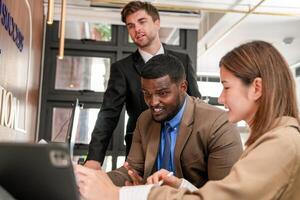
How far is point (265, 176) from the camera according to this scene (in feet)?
2.96

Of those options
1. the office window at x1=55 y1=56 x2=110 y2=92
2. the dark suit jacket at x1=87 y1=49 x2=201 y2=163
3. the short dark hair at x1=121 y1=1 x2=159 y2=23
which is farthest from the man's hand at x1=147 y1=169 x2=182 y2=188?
the office window at x1=55 y1=56 x2=110 y2=92

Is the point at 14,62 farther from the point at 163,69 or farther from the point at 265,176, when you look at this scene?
the point at 265,176

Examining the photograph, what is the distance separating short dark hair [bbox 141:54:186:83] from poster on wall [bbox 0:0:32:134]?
1.03 m

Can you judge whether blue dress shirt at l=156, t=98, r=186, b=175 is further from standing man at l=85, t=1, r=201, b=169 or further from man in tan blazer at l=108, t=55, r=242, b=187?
standing man at l=85, t=1, r=201, b=169

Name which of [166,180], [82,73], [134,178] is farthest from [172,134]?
[82,73]

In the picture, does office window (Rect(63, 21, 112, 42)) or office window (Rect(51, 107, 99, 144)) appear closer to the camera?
office window (Rect(51, 107, 99, 144))

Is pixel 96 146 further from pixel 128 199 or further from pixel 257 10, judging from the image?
pixel 257 10

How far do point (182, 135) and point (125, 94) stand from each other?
723 millimetres

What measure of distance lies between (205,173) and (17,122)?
1768mm

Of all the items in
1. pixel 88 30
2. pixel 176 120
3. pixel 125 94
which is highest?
pixel 88 30

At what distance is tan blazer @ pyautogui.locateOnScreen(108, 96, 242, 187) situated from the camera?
5.06 ft

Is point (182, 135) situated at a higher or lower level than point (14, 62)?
lower

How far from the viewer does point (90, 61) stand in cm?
468

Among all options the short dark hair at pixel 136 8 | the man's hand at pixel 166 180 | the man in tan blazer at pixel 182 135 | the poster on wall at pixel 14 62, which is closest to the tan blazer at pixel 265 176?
the man's hand at pixel 166 180
